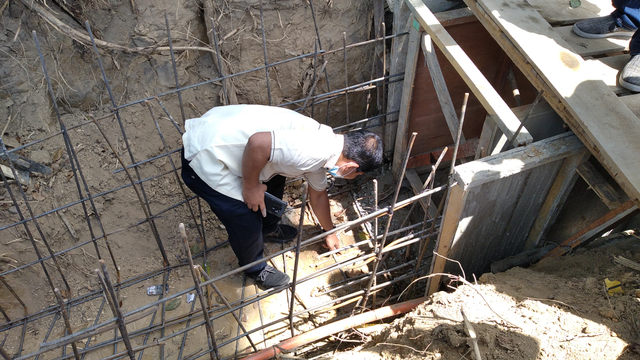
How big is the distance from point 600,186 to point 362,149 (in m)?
1.34

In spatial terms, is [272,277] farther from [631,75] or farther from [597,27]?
[597,27]

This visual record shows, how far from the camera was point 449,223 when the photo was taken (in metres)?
2.64

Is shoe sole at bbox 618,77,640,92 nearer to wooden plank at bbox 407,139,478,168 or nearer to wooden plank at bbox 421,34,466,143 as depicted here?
wooden plank at bbox 421,34,466,143

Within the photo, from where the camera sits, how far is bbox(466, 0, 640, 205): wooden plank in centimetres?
222

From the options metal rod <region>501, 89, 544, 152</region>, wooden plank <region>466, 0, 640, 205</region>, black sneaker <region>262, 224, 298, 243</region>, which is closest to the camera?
wooden plank <region>466, 0, 640, 205</region>

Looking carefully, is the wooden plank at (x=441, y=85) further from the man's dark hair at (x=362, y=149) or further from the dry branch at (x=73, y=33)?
the dry branch at (x=73, y=33)

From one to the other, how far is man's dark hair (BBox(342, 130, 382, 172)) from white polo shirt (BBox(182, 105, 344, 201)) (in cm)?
5

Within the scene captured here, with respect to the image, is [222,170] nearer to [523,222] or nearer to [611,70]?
[523,222]

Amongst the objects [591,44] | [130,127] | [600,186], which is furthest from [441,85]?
[130,127]

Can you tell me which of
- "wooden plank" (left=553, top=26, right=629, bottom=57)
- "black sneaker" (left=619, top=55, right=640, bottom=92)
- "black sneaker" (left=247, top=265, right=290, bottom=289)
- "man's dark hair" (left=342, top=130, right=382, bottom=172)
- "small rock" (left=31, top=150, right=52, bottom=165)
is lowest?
"black sneaker" (left=247, top=265, right=290, bottom=289)

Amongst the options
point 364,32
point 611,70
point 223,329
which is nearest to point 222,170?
point 223,329

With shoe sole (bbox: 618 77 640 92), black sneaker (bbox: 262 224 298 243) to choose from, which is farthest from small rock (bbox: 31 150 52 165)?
shoe sole (bbox: 618 77 640 92)

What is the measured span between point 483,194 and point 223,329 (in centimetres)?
224

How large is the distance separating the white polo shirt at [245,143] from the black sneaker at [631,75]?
1687 mm
